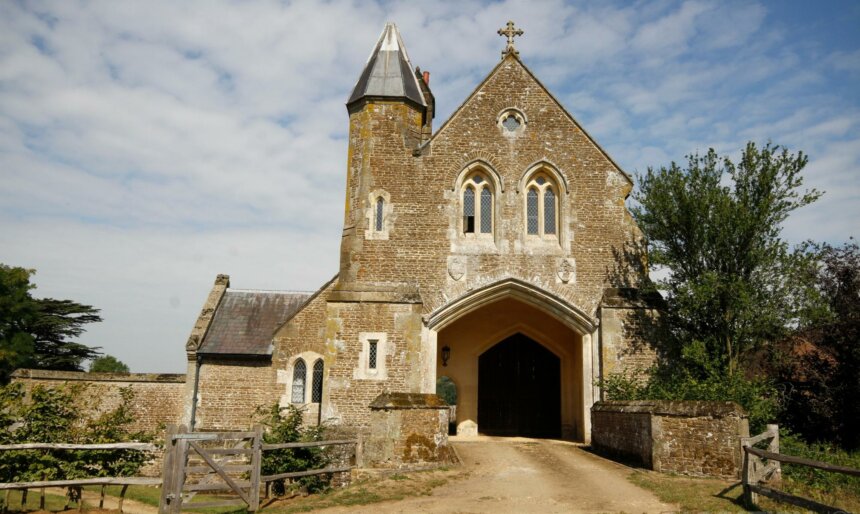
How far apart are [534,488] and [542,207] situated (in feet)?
27.8

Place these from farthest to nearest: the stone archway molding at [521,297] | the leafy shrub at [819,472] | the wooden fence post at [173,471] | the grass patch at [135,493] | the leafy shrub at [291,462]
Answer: the stone archway molding at [521,297] → the grass patch at [135,493] → the leafy shrub at [291,462] → the leafy shrub at [819,472] → the wooden fence post at [173,471]

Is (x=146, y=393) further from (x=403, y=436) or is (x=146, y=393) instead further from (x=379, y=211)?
(x=403, y=436)

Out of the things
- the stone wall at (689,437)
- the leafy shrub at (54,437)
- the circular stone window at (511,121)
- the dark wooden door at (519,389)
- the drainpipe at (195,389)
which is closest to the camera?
the leafy shrub at (54,437)

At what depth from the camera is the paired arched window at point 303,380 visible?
63.8ft

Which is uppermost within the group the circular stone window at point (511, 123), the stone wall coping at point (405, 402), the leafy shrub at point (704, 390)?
the circular stone window at point (511, 123)

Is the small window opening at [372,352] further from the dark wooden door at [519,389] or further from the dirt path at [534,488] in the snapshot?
the dark wooden door at [519,389]

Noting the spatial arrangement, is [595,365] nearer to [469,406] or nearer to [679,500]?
[469,406]

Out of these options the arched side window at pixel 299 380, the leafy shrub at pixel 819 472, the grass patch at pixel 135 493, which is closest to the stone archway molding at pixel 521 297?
the leafy shrub at pixel 819 472

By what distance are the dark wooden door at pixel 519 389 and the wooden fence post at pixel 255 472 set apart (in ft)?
36.4

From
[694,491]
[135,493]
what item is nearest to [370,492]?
[694,491]

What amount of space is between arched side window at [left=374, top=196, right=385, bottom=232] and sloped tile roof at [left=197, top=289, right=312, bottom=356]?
20.1 ft

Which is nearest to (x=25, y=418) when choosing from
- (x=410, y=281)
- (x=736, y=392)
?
(x=410, y=281)

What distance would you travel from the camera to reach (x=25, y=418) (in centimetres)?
1017

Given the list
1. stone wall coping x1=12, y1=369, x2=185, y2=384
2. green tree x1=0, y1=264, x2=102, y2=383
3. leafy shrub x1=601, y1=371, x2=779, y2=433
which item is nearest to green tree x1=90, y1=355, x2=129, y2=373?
green tree x1=0, y1=264, x2=102, y2=383
